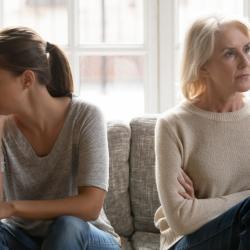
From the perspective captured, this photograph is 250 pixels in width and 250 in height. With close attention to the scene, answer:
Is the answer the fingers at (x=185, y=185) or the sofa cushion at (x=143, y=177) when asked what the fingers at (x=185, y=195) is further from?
the sofa cushion at (x=143, y=177)

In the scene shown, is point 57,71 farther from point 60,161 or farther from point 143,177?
point 143,177

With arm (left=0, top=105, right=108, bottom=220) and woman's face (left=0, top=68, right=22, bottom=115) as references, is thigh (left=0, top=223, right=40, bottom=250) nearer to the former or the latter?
arm (left=0, top=105, right=108, bottom=220)

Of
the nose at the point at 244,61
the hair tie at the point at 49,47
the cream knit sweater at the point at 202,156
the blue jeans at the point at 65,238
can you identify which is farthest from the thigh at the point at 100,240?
the nose at the point at 244,61

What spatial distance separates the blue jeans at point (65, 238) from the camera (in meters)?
1.80

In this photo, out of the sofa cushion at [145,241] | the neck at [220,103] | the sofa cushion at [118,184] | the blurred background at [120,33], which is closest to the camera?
the neck at [220,103]

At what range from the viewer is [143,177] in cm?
252

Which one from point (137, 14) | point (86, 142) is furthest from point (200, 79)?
point (137, 14)

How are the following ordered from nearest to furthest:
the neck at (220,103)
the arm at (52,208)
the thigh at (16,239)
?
1. the arm at (52,208)
2. the thigh at (16,239)
3. the neck at (220,103)

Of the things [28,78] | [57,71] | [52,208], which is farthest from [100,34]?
[52,208]

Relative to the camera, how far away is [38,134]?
2094 mm

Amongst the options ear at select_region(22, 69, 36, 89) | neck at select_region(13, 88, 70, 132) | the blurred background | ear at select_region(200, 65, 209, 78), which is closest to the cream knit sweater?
ear at select_region(200, 65, 209, 78)

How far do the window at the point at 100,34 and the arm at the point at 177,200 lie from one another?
107cm

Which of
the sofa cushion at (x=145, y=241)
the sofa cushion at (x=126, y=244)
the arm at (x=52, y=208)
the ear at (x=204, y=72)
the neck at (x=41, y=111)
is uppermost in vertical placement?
the ear at (x=204, y=72)

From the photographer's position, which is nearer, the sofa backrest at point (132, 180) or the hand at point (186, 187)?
the hand at point (186, 187)
